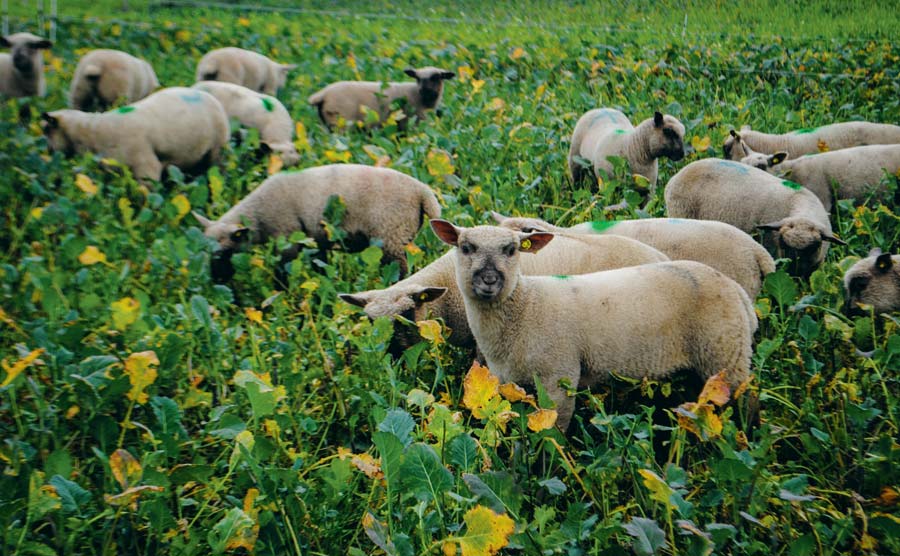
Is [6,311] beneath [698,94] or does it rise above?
beneath

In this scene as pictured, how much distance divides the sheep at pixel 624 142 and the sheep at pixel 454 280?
6.84 feet

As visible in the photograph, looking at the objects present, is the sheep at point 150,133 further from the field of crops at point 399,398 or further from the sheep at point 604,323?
the sheep at point 604,323

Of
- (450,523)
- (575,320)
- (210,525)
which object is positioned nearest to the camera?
(450,523)

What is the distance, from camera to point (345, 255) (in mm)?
5773

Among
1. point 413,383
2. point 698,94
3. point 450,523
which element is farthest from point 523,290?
point 698,94

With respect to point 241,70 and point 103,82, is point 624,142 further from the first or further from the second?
point 103,82

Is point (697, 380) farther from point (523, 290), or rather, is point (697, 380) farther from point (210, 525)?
point (210, 525)

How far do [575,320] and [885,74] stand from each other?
6.73 metres

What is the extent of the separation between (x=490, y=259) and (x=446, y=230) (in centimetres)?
41

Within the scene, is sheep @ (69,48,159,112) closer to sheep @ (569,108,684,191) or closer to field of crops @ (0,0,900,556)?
field of crops @ (0,0,900,556)

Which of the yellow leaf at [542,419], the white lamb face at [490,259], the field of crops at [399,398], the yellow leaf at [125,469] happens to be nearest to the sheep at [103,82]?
the field of crops at [399,398]

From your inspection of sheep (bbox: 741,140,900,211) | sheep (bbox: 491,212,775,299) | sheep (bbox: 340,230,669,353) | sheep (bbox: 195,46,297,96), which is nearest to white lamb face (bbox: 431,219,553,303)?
Answer: sheep (bbox: 340,230,669,353)

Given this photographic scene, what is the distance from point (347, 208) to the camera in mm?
5969

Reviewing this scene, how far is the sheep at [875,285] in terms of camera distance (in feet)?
14.7
